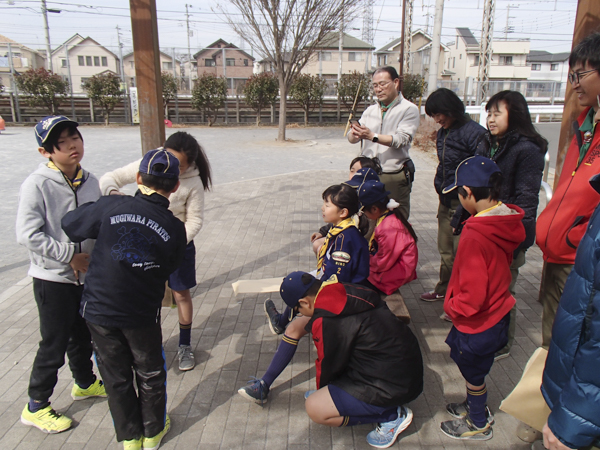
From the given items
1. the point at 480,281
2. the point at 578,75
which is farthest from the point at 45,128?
the point at 578,75

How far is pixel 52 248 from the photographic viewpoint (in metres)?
2.33

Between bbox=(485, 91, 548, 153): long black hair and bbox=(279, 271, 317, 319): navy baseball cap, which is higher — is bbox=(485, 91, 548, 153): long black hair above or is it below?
above

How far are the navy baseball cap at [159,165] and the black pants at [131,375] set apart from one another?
79 cm

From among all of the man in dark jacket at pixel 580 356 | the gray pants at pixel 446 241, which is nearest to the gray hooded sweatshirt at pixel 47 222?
the man in dark jacket at pixel 580 356

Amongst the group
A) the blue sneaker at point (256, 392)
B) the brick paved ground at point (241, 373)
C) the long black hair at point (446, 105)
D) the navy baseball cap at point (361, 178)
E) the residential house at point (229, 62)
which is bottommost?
the brick paved ground at point (241, 373)

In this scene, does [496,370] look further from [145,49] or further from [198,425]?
[145,49]

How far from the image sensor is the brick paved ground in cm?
251

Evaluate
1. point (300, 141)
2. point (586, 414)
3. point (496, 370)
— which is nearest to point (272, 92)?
point (300, 141)

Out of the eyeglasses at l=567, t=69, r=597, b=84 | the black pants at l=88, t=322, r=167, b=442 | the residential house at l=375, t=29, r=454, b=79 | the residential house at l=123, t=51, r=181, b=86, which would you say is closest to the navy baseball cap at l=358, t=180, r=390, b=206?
the eyeglasses at l=567, t=69, r=597, b=84

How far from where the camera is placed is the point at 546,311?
2604 millimetres

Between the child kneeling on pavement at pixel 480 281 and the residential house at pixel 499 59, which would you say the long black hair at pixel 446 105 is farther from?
the residential house at pixel 499 59

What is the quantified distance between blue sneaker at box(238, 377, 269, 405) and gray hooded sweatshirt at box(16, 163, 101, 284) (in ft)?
3.86

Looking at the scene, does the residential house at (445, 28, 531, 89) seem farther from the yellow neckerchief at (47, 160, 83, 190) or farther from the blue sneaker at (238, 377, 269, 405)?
the yellow neckerchief at (47, 160, 83, 190)

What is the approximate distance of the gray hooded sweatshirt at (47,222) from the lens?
2309mm
